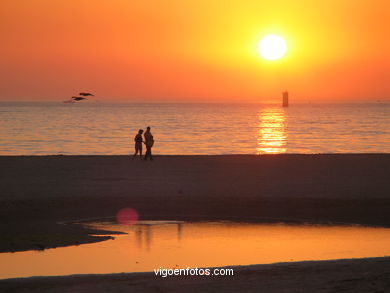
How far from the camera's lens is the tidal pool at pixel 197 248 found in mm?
14531

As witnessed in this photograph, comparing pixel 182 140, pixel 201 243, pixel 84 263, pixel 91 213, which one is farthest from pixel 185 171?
pixel 182 140

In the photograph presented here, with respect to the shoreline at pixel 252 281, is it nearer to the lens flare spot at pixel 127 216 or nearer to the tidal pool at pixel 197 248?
the tidal pool at pixel 197 248

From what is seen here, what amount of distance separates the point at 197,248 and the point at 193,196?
8.94m

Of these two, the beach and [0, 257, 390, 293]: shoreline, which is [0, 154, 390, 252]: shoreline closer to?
the beach

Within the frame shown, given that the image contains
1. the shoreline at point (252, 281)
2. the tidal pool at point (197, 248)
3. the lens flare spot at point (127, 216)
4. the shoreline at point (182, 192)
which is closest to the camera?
the shoreline at point (252, 281)

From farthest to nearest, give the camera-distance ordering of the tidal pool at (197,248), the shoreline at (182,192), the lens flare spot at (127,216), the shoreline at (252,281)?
the shoreline at (182,192)
the lens flare spot at (127,216)
the tidal pool at (197,248)
the shoreline at (252,281)

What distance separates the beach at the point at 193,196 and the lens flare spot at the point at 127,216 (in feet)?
0.79

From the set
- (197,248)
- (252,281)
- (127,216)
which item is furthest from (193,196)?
(252,281)

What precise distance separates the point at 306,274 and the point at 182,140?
8120cm

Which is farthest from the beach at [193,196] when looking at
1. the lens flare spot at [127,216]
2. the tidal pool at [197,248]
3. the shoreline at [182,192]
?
the tidal pool at [197,248]

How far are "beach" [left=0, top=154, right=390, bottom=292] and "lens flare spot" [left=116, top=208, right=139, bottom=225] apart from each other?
0.24m

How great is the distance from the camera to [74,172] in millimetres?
33188

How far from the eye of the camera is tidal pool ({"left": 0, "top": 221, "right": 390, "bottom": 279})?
14.5 meters

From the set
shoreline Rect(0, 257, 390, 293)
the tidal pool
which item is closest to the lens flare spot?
the tidal pool
